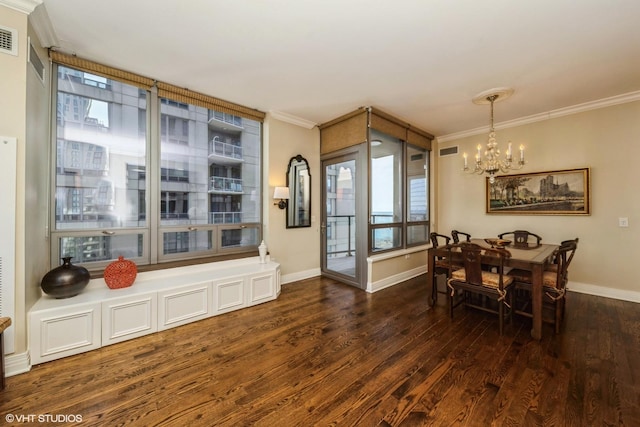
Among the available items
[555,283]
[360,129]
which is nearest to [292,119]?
[360,129]

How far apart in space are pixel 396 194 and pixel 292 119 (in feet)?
7.41

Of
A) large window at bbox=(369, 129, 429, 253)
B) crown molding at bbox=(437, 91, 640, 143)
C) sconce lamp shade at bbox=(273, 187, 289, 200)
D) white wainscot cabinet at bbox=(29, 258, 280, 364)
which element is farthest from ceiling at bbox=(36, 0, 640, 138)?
white wainscot cabinet at bbox=(29, 258, 280, 364)

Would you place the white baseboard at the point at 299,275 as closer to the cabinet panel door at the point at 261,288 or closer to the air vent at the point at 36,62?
the cabinet panel door at the point at 261,288

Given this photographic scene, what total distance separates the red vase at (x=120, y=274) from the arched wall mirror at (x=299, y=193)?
2230 millimetres

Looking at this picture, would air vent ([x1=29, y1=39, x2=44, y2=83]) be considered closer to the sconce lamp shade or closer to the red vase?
the red vase

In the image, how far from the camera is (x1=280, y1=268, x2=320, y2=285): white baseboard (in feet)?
13.9

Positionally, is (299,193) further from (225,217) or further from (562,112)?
(562,112)

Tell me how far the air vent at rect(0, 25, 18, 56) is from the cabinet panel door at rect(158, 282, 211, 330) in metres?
2.31

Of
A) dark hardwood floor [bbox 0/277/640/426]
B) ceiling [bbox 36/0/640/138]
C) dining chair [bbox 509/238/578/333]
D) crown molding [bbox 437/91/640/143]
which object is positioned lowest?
dark hardwood floor [bbox 0/277/640/426]

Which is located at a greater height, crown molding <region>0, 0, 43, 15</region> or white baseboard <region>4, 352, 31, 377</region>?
crown molding <region>0, 0, 43, 15</region>

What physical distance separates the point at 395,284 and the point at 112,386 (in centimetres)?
369

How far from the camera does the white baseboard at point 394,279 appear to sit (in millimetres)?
3910

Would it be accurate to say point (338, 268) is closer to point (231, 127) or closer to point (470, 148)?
point (231, 127)

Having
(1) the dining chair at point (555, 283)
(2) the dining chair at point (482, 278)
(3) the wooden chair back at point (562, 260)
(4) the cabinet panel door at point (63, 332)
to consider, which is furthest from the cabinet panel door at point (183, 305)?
(3) the wooden chair back at point (562, 260)
